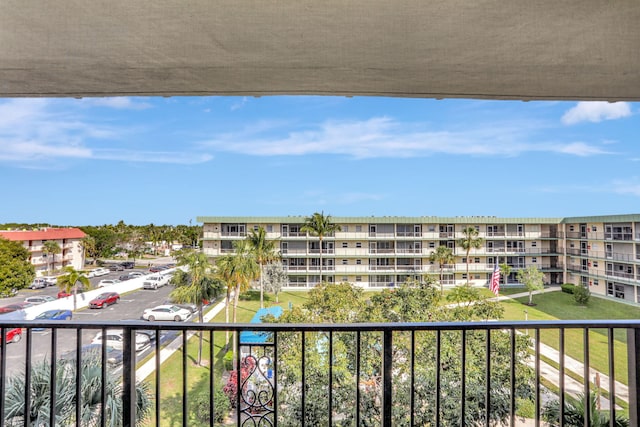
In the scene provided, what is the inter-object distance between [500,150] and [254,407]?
6692 mm

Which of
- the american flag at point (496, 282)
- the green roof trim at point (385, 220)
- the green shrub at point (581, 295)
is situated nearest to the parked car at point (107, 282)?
the green roof trim at point (385, 220)

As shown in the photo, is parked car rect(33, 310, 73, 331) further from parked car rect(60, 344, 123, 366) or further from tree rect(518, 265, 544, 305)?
tree rect(518, 265, 544, 305)

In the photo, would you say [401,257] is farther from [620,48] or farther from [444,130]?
[620,48]

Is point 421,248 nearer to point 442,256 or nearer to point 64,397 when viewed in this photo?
point 442,256

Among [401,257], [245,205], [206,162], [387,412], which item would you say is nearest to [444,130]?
[401,257]

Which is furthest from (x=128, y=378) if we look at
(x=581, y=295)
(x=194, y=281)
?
(x=581, y=295)

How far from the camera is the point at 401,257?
7043 millimetres

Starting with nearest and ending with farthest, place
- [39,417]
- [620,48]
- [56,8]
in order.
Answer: [56,8] → [620,48] → [39,417]

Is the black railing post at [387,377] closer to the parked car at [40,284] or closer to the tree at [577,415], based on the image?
the tree at [577,415]

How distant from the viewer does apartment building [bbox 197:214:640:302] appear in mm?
5403

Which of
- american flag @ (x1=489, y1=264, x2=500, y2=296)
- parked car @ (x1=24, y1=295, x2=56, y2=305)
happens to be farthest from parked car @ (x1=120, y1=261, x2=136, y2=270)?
american flag @ (x1=489, y1=264, x2=500, y2=296)

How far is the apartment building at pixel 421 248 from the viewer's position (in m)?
5.40

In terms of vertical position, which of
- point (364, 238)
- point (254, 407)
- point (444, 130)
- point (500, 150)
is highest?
point (444, 130)

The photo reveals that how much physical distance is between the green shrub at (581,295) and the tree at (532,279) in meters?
0.62
